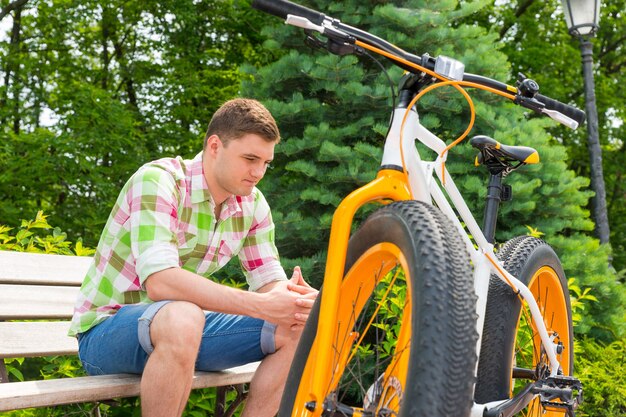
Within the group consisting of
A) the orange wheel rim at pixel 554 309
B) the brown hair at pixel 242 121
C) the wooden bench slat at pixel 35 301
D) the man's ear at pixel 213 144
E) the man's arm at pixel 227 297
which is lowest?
the wooden bench slat at pixel 35 301

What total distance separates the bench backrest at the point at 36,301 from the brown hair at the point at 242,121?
3.45 ft

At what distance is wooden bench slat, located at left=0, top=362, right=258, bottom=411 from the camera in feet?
7.25

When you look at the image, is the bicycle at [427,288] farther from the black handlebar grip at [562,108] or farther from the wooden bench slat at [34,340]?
the wooden bench slat at [34,340]

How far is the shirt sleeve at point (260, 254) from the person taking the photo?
3045 mm

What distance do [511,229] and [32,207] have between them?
23.2 ft

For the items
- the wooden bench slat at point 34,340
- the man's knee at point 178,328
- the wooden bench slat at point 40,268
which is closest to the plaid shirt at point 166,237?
the man's knee at point 178,328

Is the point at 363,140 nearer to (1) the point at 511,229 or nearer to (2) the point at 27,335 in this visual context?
(1) the point at 511,229

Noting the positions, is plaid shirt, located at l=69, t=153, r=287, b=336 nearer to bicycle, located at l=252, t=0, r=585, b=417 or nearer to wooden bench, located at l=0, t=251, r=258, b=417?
wooden bench, located at l=0, t=251, r=258, b=417

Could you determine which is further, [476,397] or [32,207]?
[32,207]

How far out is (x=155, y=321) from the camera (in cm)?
245

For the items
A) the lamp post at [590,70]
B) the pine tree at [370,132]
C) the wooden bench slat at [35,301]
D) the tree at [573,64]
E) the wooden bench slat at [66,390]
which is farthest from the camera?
the tree at [573,64]

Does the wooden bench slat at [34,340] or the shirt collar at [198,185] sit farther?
Answer: the wooden bench slat at [34,340]

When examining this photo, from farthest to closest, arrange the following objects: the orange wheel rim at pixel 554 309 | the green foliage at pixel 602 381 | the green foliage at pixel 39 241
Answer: the green foliage at pixel 602 381, the green foliage at pixel 39 241, the orange wheel rim at pixel 554 309

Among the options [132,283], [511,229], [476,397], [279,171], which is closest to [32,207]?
[279,171]
